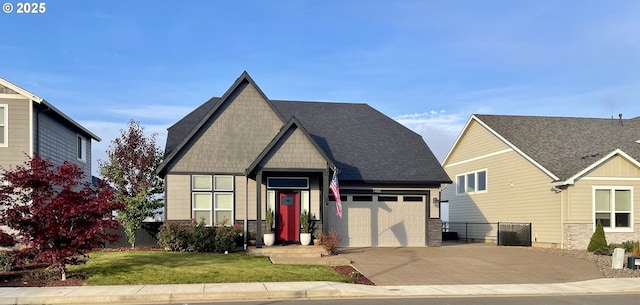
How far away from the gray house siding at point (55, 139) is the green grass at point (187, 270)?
6389 millimetres

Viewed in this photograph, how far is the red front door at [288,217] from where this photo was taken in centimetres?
2631

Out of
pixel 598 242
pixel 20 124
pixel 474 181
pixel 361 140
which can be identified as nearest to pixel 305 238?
pixel 361 140

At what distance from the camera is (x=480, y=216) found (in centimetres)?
3544

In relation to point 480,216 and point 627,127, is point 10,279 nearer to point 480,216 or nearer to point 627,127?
point 480,216

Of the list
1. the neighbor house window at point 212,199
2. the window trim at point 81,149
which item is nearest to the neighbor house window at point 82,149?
the window trim at point 81,149

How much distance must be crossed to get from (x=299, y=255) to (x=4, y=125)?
43.9 feet

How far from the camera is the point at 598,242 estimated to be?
25828 millimetres

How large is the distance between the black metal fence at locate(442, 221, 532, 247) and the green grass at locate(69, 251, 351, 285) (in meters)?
13.8

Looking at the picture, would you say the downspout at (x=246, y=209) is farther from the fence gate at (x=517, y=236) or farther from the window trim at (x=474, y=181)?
the window trim at (x=474, y=181)

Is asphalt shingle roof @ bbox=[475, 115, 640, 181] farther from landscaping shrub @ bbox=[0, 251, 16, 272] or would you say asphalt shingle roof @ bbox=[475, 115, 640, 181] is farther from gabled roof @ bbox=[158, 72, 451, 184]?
landscaping shrub @ bbox=[0, 251, 16, 272]

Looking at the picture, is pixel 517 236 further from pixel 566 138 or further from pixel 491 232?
pixel 566 138

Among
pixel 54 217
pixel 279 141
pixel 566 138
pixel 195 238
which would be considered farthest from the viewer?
pixel 566 138

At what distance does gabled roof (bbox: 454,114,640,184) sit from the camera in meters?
29.0

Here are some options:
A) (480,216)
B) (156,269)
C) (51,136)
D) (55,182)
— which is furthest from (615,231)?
(51,136)
